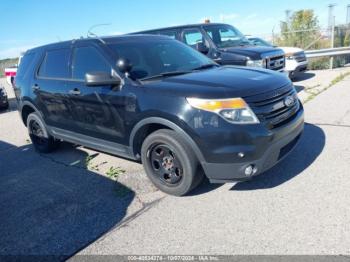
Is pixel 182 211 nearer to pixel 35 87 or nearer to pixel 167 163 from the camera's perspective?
pixel 167 163

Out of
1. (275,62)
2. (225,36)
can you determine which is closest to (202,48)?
(225,36)

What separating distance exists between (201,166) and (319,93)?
606 cm

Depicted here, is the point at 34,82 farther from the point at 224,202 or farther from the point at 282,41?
the point at 282,41

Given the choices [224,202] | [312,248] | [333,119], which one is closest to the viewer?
[312,248]

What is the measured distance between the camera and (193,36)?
890 centimetres

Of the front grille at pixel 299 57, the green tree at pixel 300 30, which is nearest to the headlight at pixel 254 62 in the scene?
the front grille at pixel 299 57

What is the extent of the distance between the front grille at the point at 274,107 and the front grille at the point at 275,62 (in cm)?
450

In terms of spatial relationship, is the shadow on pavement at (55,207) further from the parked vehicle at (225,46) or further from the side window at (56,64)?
the parked vehicle at (225,46)

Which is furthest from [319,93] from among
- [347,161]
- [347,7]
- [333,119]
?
[347,7]

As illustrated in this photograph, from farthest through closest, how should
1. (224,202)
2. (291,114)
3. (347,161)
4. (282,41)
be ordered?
(282,41) < (347,161) < (291,114) < (224,202)

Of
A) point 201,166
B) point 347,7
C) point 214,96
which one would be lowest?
point 201,166

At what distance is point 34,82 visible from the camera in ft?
19.3

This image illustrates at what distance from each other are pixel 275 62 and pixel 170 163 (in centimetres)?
584

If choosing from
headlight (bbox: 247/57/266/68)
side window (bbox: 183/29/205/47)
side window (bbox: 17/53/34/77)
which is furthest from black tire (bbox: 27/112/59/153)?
headlight (bbox: 247/57/266/68)
